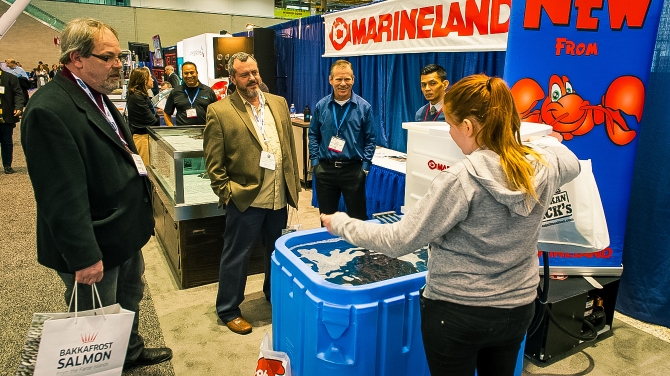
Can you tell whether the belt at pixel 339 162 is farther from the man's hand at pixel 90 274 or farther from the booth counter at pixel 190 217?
the man's hand at pixel 90 274

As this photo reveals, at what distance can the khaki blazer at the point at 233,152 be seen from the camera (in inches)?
96.3

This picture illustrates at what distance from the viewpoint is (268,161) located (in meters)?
2.53

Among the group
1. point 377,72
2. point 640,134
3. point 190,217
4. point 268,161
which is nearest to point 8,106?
point 190,217

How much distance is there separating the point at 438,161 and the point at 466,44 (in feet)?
7.42

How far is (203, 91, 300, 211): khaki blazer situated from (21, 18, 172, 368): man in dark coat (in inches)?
22.1

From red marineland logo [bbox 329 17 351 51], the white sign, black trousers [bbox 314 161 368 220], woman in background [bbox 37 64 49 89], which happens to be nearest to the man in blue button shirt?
black trousers [bbox 314 161 368 220]

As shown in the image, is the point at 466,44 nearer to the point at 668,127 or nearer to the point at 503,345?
the point at 668,127

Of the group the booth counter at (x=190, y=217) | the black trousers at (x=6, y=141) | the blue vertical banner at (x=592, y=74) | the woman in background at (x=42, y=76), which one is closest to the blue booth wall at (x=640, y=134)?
the blue vertical banner at (x=592, y=74)

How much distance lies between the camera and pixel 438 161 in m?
1.85

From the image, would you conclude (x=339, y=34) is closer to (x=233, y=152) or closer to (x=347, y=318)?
(x=233, y=152)

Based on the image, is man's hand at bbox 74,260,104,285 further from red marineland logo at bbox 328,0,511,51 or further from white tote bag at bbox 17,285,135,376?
red marineland logo at bbox 328,0,511,51

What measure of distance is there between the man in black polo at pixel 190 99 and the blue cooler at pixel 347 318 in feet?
11.3

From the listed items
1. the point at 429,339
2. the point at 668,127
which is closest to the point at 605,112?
the point at 668,127

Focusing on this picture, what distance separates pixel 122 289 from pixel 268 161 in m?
0.95
